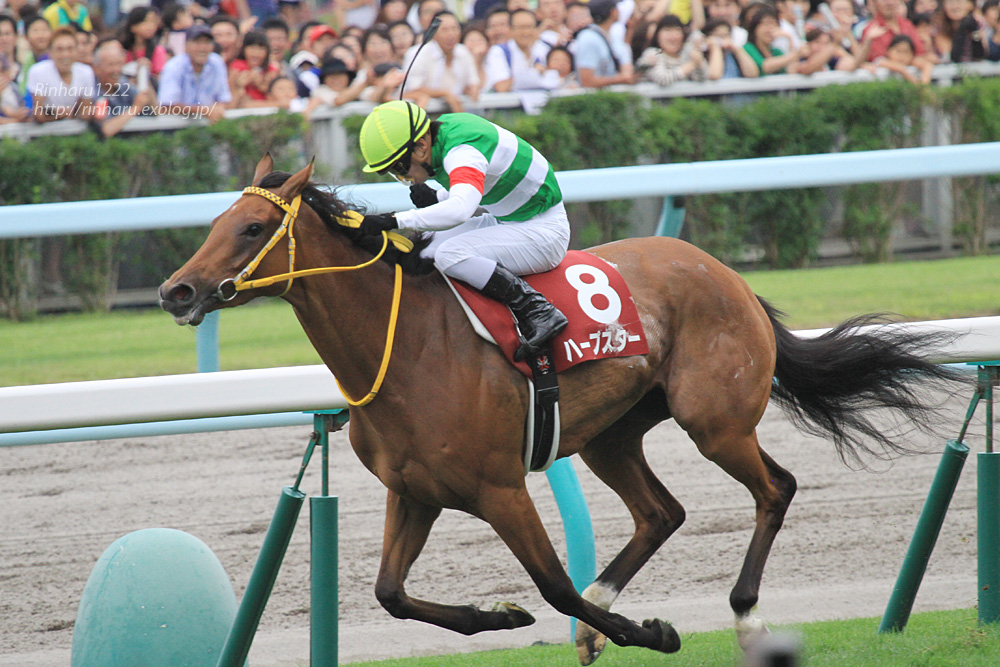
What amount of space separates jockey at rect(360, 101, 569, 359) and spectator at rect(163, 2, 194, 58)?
5757mm

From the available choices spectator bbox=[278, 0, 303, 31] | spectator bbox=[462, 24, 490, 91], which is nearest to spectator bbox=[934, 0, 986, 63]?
spectator bbox=[462, 24, 490, 91]

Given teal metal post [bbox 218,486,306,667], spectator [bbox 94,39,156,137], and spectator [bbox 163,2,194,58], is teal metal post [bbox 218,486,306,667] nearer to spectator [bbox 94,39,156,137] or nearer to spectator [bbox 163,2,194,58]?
spectator [bbox 94,39,156,137]

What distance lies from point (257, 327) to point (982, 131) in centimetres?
543

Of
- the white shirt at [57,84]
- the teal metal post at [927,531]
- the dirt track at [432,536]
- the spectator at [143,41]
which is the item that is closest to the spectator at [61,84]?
the white shirt at [57,84]

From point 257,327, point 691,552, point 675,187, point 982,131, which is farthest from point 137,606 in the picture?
point 982,131

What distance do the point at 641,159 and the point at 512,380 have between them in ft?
17.2

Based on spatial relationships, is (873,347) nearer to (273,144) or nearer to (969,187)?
(273,144)

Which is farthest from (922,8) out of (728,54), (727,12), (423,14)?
(423,14)

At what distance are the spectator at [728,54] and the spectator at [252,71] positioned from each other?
10.5 feet

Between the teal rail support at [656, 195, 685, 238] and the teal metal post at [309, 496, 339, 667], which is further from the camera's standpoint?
the teal rail support at [656, 195, 685, 238]

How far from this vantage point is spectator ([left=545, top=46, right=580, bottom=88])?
344 inches

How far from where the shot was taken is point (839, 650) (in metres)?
3.44

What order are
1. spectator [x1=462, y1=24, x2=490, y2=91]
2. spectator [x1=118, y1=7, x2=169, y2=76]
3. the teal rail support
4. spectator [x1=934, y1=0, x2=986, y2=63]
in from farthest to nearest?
1. spectator [x1=934, y1=0, x2=986, y2=63]
2. spectator [x1=462, y1=24, x2=490, y2=91]
3. spectator [x1=118, y1=7, x2=169, y2=76]
4. the teal rail support

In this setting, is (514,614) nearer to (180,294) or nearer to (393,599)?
(393,599)
